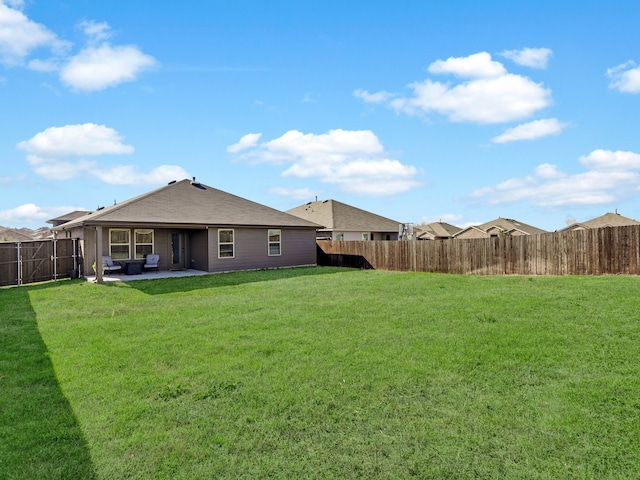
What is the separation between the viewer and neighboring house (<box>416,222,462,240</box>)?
44719mm

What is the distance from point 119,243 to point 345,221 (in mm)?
16439

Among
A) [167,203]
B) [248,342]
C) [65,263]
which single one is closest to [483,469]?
[248,342]

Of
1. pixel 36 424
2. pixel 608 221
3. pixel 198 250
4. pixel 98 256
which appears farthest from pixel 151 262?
pixel 608 221

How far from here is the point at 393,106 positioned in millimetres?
13953

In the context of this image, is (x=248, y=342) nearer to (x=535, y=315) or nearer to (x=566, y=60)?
(x=535, y=315)

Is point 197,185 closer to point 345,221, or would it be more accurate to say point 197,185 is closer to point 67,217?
point 345,221

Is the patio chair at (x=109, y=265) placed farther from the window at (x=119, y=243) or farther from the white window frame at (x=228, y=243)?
the white window frame at (x=228, y=243)

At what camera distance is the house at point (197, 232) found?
16.1 metres

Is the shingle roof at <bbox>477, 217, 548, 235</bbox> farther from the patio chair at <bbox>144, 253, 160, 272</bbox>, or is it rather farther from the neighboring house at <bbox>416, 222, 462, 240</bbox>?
the patio chair at <bbox>144, 253, 160, 272</bbox>

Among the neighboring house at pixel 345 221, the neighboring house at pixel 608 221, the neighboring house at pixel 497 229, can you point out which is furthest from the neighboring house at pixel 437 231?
the neighboring house at pixel 345 221

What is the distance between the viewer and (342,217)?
28.9m

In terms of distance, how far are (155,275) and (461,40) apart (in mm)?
14715

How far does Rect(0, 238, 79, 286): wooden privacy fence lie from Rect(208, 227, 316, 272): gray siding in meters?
6.17

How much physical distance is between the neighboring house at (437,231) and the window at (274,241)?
2804cm
